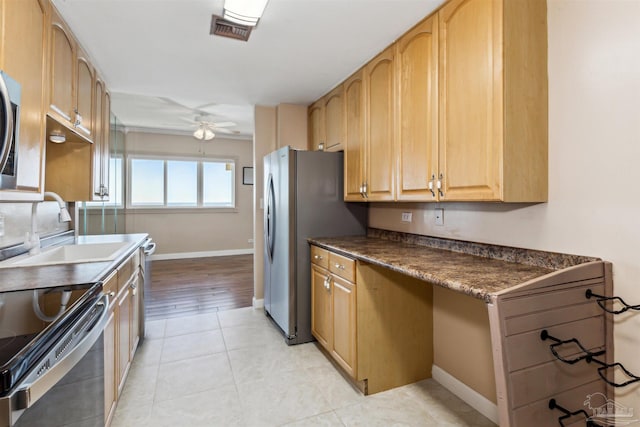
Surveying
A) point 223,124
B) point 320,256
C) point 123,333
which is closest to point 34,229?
point 123,333

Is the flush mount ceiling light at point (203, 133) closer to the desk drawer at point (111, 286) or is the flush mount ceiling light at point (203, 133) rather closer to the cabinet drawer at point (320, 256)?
the cabinet drawer at point (320, 256)

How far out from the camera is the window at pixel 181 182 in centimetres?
609

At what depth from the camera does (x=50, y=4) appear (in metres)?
1.71

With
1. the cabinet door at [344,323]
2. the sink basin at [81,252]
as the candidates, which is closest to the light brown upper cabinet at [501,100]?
the cabinet door at [344,323]

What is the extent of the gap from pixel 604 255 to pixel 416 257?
84cm

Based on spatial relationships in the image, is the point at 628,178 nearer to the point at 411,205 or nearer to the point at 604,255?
the point at 604,255

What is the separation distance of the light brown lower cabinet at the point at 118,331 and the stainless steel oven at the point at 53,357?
0.21 metres

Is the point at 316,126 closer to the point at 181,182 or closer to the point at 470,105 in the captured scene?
the point at 470,105

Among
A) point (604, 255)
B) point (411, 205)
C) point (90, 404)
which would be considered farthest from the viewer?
point (411, 205)

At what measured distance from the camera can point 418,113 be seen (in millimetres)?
1938

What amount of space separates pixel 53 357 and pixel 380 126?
2141 millimetres

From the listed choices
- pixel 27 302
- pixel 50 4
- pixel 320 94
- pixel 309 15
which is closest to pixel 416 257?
pixel 309 15

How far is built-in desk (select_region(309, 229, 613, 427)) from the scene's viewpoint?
1.14m

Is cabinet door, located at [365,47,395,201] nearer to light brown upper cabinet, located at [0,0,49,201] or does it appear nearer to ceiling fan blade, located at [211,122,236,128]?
light brown upper cabinet, located at [0,0,49,201]
